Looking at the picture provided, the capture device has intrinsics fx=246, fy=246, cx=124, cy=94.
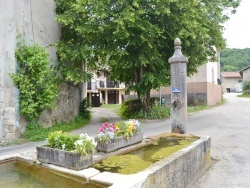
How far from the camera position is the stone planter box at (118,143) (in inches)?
204

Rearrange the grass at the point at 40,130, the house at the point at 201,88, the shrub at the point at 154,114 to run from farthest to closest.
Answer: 1. the house at the point at 201,88
2. the shrub at the point at 154,114
3. the grass at the point at 40,130

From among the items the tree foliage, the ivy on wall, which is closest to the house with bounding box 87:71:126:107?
the ivy on wall

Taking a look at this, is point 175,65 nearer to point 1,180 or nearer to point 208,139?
point 208,139

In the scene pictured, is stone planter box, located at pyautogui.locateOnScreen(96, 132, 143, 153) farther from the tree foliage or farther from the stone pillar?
the tree foliage

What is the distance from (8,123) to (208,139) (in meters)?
7.12

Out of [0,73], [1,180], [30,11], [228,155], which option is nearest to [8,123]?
[0,73]

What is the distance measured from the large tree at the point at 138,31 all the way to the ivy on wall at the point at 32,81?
6.32 ft

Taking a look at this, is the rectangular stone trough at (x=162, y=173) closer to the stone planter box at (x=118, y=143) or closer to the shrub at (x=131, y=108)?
the stone planter box at (x=118, y=143)

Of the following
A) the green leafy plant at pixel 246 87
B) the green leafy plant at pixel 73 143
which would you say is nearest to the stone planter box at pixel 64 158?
the green leafy plant at pixel 73 143

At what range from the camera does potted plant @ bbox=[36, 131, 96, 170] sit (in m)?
4.19

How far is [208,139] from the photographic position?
6336 mm

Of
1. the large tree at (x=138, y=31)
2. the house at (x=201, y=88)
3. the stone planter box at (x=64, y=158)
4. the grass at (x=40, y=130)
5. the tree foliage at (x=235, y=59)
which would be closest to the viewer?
the stone planter box at (x=64, y=158)

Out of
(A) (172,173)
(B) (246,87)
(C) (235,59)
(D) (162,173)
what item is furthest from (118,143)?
(C) (235,59)

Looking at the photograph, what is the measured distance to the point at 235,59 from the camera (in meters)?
62.6
